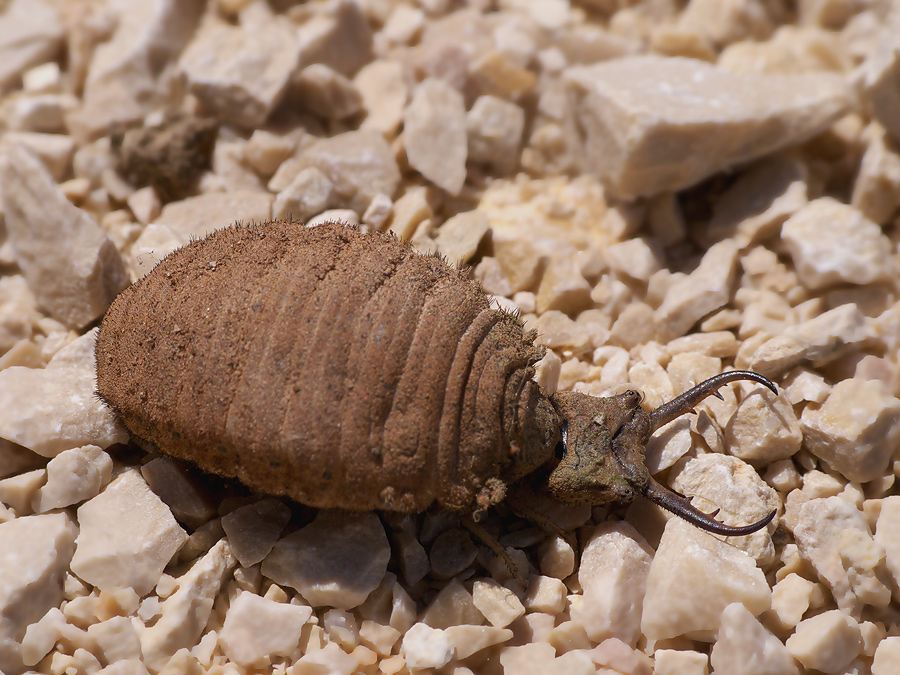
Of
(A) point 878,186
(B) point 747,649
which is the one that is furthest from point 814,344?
(B) point 747,649

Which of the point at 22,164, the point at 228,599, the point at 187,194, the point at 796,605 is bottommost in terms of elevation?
the point at 228,599

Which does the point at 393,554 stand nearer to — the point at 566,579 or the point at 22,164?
the point at 566,579

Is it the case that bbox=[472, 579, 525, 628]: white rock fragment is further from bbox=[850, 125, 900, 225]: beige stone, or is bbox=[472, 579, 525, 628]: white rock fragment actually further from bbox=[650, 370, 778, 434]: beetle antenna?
bbox=[850, 125, 900, 225]: beige stone

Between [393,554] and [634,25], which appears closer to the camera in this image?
[393,554]

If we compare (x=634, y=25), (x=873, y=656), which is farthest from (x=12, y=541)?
(x=634, y=25)

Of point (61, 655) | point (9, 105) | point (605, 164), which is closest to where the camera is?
point (61, 655)

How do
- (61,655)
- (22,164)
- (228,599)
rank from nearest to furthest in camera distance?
1. (61,655)
2. (228,599)
3. (22,164)

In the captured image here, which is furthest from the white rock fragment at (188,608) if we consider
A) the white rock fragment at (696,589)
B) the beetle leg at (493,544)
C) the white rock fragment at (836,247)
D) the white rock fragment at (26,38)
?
the white rock fragment at (26,38)
